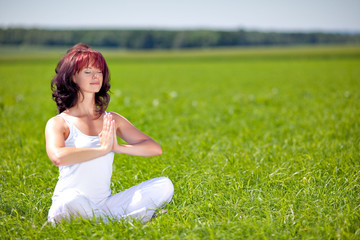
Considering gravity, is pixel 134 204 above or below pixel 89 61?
below

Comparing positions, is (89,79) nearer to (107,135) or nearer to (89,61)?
(89,61)

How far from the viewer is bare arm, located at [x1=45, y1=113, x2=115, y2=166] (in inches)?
101

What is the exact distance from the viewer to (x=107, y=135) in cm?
263

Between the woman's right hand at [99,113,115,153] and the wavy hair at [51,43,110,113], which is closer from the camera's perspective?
the woman's right hand at [99,113,115,153]

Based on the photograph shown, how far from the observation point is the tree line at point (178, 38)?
13675cm

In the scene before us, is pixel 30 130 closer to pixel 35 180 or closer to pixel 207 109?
pixel 35 180

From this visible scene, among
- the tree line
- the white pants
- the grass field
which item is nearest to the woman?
the white pants

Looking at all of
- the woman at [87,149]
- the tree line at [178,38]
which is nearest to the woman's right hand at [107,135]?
the woman at [87,149]

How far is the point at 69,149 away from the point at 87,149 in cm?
13

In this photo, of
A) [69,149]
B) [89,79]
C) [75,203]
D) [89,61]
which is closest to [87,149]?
[69,149]

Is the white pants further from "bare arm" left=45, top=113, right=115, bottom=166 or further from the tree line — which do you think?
the tree line

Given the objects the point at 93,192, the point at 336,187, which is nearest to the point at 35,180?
the point at 93,192

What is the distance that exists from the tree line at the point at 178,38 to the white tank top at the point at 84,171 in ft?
441

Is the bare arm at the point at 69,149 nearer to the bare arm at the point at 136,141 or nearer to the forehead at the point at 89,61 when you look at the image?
the bare arm at the point at 136,141
